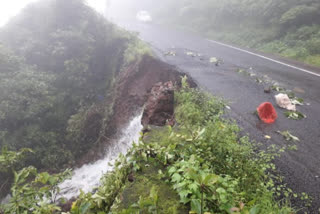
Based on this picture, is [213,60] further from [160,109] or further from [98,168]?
A: [98,168]

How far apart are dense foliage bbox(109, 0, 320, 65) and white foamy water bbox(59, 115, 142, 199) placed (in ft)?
30.4

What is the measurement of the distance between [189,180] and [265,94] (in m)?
5.51

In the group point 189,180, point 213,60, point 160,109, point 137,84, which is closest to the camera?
point 189,180

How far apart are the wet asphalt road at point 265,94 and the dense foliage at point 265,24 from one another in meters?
2.00

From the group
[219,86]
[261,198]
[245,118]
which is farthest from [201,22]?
[261,198]

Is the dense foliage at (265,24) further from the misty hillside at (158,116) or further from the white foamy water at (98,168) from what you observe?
the white foamy water at (98,168)

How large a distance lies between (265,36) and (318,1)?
3.21 m

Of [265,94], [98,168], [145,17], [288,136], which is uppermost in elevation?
[145,17]

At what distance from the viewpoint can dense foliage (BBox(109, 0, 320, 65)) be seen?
11.4m

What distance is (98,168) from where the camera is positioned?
Answer: 21.3 feet

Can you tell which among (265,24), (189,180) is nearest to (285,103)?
(189,180)

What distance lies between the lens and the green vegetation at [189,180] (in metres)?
2.20

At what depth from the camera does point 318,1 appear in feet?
40.0

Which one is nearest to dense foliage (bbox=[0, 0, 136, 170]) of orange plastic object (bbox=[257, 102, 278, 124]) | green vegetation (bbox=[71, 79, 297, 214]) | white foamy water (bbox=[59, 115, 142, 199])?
white foamy water (bbox=[59, 115, 142, 199])
